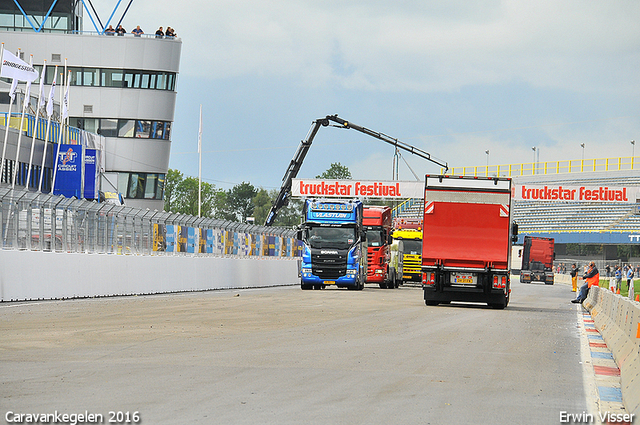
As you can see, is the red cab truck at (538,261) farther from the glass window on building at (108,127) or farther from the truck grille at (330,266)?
the truck grille at (330,266)

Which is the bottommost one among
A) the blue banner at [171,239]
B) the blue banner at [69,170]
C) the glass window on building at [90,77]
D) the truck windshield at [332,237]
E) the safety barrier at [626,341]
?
the safety barrier at [626,341]

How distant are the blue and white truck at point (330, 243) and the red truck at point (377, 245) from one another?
586cm

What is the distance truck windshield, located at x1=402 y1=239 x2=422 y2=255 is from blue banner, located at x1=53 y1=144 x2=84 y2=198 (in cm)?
2237

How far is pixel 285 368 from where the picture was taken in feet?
34.0

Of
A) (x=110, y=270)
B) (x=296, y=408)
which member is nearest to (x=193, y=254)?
(x=110, y=270)

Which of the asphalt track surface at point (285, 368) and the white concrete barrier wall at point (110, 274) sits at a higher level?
the white concrete barrier wall at point (110, 274)

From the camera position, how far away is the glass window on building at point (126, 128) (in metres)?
69.3

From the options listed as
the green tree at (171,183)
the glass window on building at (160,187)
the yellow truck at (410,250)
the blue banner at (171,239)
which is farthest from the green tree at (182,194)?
the blue banner at (171,239)

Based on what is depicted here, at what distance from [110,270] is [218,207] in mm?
156178

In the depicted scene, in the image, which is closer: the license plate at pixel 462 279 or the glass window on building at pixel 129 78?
the license plate at pixel 462 279

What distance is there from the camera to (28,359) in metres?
10.7

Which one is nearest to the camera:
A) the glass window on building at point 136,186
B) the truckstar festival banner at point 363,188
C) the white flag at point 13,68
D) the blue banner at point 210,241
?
the blue banner at point 210,241

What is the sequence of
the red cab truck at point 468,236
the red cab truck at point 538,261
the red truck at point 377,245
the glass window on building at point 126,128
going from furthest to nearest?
the red cab truck at point 538,261, the glass window on building at point 126,128, the red truck at point 377,245, the red cab truck at point 468,236

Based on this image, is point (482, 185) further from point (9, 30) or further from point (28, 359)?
point (9, 30)
